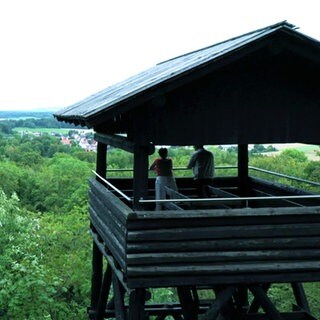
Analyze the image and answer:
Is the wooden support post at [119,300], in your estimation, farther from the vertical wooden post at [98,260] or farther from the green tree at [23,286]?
the green tree at [23,286]

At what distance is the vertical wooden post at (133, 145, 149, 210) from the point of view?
380 inches

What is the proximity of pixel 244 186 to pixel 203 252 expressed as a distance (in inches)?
227

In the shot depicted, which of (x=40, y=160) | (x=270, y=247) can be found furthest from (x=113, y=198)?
(x=40, y=160)

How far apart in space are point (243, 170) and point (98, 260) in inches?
148

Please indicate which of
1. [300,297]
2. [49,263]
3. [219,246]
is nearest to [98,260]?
[300,297]

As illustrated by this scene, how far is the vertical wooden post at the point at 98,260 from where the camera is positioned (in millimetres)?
13797

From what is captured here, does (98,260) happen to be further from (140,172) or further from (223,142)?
(223,142)

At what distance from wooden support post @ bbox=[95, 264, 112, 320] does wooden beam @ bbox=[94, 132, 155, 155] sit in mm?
2489

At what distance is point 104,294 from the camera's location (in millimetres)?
13266

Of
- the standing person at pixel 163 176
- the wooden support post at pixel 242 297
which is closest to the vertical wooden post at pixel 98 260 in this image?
the standing person at pixel 163 176

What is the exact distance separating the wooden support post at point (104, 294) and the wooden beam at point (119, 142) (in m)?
2.49

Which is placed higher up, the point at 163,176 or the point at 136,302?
the point at 163,176

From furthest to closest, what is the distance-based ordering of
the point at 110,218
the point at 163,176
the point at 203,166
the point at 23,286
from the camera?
the point at 23,286, the point at 203,166, the point at 163,176, the point at 110,218

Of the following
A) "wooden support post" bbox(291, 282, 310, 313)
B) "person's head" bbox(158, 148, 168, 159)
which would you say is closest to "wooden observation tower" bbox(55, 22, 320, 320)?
"person's head" bbox(158, 148, 168, 159)
